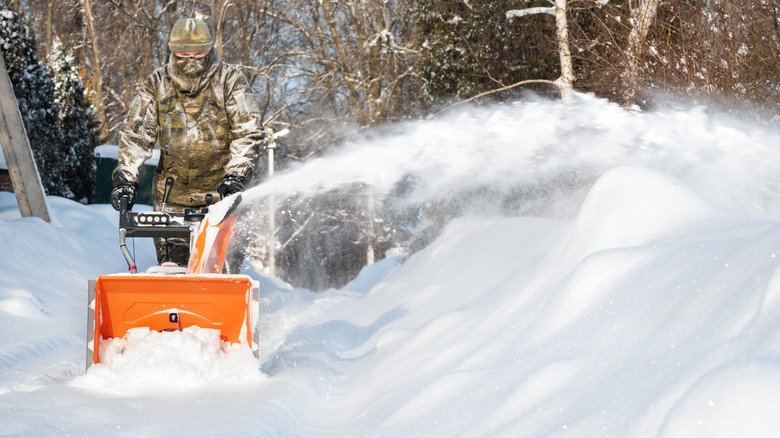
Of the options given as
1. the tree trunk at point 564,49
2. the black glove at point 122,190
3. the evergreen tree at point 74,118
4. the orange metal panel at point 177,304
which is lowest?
the evergreen tree at point 74,118

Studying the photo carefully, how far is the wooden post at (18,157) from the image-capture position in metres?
9.77

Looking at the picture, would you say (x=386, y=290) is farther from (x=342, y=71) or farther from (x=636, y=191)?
(x=342, y=71)

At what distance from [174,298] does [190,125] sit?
1736 millimetres

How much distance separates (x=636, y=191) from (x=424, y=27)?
14.7 metres

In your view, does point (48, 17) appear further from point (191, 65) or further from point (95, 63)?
point (191, 65)

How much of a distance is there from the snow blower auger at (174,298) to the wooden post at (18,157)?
6.08 metres

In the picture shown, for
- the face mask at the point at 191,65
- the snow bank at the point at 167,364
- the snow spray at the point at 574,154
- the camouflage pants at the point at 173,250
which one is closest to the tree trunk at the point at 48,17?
the snow spray at the point at 574,154

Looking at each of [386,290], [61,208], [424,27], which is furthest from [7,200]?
[424,27]

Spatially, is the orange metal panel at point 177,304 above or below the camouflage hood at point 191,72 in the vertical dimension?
below

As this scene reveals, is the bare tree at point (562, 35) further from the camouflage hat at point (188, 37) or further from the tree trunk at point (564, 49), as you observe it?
the camouflage hat at point (188, 37)

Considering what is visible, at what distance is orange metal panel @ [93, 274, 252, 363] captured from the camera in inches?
165

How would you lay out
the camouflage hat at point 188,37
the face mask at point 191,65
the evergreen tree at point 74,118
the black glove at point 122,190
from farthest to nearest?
1. the evergreen tree at point 74,118
2. the face mask at point 191,65
3. the camouflage hat at point 188,37
4. the black glove at point 122,190

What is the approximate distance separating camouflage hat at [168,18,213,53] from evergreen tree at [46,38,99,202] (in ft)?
74.6

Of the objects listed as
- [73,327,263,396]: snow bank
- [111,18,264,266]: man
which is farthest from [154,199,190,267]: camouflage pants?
[73,327,263,396]: snow bank
